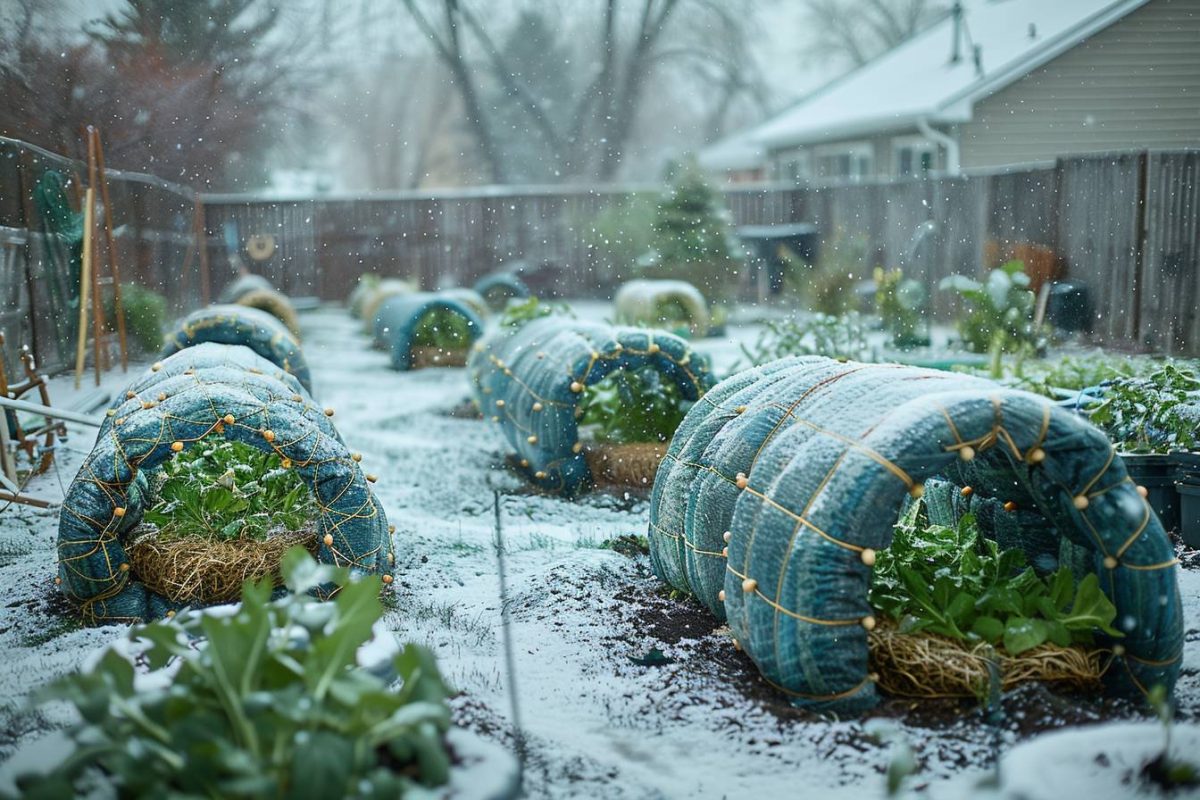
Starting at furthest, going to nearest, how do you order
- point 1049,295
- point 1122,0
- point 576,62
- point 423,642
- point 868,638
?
1. point 576,62
2. point 1049,295
3. point 1122,0
4. point 423,642
5. point 868,638

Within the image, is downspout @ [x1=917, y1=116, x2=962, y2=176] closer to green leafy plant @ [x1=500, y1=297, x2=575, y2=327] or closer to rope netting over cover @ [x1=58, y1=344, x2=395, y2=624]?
green leafy plant @ [x1=500, y1=297, x2=575, y2=327]

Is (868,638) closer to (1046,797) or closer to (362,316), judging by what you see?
(1046,797)

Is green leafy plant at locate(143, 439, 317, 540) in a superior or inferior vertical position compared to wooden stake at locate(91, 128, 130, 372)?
inferior

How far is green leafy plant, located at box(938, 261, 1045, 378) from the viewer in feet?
30.7

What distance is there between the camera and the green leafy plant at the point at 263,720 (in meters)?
2.06

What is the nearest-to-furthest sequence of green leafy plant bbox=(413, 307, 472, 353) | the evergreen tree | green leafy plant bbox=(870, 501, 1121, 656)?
green leafy plant bbox=(870, 501, 1121, 656) < green leafy plant bbox=(413, 307, 472, 353) < the evergreen tree

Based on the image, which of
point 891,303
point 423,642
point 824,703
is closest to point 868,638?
point 824,703

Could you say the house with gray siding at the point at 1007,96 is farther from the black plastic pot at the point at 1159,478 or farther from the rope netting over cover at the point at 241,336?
the rope netting over cover at the point at 241,336

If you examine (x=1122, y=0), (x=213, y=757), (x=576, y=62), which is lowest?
(x=213, y=757)

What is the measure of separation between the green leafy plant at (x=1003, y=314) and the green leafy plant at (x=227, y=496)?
20.9 ft

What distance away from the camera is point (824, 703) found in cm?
337

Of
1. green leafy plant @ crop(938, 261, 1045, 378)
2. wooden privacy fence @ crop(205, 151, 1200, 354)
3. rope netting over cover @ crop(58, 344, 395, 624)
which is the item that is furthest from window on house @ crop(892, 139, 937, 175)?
rope netting over cover @ crop(58, 344, 395, 624)

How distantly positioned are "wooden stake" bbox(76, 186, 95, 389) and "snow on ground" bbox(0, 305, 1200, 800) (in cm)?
147

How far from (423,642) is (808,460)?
1.61 metres
